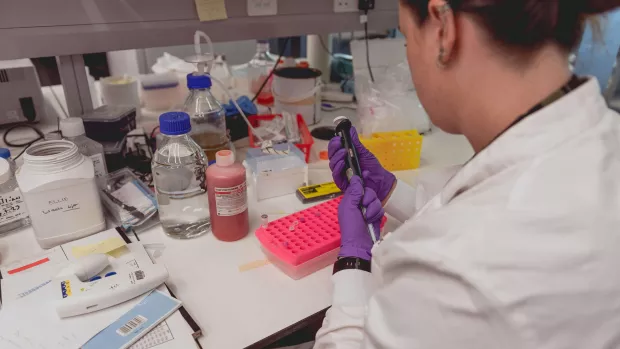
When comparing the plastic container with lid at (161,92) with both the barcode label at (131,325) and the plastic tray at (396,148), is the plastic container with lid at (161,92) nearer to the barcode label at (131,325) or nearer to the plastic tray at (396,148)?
the plastic tray at (396,148)

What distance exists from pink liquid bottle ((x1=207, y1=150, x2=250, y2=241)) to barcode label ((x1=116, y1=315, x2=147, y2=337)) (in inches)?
10.4

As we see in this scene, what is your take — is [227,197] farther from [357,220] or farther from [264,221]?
[357,220]

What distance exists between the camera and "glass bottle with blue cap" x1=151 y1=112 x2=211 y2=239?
981mm

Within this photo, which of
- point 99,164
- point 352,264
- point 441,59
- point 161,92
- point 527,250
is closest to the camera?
point 527,250

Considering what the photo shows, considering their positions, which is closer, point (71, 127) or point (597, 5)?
point (597, 5)

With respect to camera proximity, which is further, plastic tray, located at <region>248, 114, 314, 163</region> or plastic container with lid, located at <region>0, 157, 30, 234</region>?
plastic tray, located at <region>248, 114, 314, 163</region>

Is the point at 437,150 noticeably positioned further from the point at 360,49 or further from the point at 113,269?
the point at 113,269

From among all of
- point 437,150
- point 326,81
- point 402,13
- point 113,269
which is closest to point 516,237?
point 402,13

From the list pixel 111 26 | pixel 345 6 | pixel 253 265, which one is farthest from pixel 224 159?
pixel 345 6

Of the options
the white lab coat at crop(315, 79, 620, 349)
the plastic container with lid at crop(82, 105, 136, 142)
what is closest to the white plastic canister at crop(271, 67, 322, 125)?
the plastic container with lid at crop(82, 105, 136, 142)

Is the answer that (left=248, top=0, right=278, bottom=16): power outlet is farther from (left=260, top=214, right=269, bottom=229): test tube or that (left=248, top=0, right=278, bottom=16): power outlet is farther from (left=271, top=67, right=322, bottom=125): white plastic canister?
(left=260, top=214, right=269, bottom=229): test tube

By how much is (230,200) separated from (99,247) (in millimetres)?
270

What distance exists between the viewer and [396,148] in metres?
1.28

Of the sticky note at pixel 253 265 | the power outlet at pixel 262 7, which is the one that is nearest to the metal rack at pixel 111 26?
the power outlet at pixel 262 7
